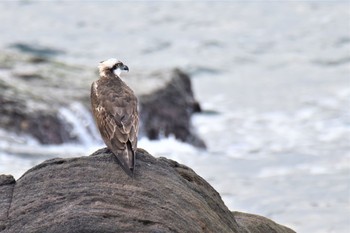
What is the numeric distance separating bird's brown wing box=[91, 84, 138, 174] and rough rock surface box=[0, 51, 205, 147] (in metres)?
5.03

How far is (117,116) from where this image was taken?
7539 millimetres

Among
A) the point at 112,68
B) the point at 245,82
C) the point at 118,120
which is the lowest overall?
the point at 118,120

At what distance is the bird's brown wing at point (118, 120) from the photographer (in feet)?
23.2

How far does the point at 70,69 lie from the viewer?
15141 mm

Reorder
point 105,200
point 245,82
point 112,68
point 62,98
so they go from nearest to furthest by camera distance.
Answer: point 105,200 < point 112,68 < point 62,98 < point 245,82

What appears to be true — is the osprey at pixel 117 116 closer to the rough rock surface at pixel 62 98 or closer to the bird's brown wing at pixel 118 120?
the bird's brown wing at pixel 118 120

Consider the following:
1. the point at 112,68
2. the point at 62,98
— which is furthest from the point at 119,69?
the point at 62,98

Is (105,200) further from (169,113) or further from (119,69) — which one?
(169,113)

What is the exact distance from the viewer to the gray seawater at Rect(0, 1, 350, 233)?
1302 centimetres

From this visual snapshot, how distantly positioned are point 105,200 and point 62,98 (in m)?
7.16

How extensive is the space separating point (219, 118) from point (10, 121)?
469 cm

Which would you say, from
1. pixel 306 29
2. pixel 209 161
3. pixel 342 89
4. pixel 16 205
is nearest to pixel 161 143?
pixel 209 161

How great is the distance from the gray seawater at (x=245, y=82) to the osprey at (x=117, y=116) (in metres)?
4.13

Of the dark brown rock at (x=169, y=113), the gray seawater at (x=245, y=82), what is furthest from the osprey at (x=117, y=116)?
the dark brown rock at (x=169, y=113)
